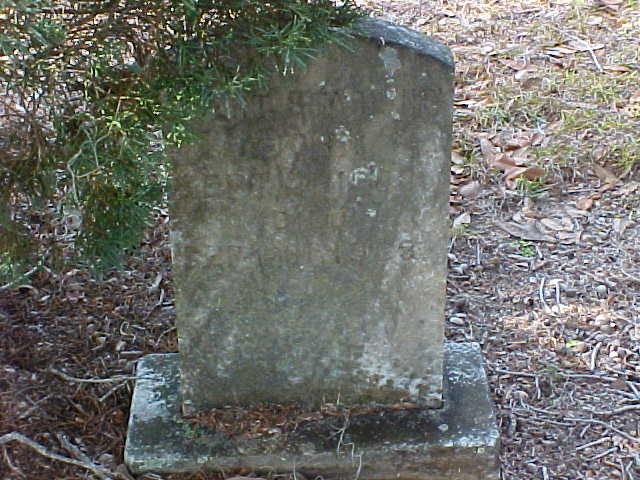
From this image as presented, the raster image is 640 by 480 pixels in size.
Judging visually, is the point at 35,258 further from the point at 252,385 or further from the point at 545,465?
the point at 545,465

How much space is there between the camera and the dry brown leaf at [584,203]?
4.07 metres

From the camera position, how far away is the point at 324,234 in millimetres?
2465

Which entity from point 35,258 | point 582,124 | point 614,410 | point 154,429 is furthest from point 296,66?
point 582,124

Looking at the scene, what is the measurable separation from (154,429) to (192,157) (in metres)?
0.87

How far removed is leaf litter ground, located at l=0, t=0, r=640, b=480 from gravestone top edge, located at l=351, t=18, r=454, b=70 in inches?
44.9

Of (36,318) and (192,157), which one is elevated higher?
(192,157)

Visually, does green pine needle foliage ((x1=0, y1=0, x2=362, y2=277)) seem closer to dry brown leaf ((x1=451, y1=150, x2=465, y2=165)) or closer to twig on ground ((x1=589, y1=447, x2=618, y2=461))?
twig on ground ((x1=589, y1=447, x2=618, y2=461))

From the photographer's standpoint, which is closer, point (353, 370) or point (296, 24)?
point (296, 24)

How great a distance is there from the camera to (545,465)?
2795 millimetres

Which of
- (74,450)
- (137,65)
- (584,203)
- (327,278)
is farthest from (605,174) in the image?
(137,65)

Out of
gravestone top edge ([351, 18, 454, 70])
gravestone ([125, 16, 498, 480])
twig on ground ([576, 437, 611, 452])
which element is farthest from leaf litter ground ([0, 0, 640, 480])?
gravestone top edge ([351, 18, 454, 70])

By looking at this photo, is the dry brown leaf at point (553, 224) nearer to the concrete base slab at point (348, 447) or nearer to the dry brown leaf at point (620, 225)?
the dry brown leaf at point (620, 225)

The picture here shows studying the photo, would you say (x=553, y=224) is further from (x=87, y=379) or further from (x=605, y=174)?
(x=87, y=379)

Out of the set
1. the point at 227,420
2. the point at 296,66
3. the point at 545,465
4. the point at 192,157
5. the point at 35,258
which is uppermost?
the point at 296,66
